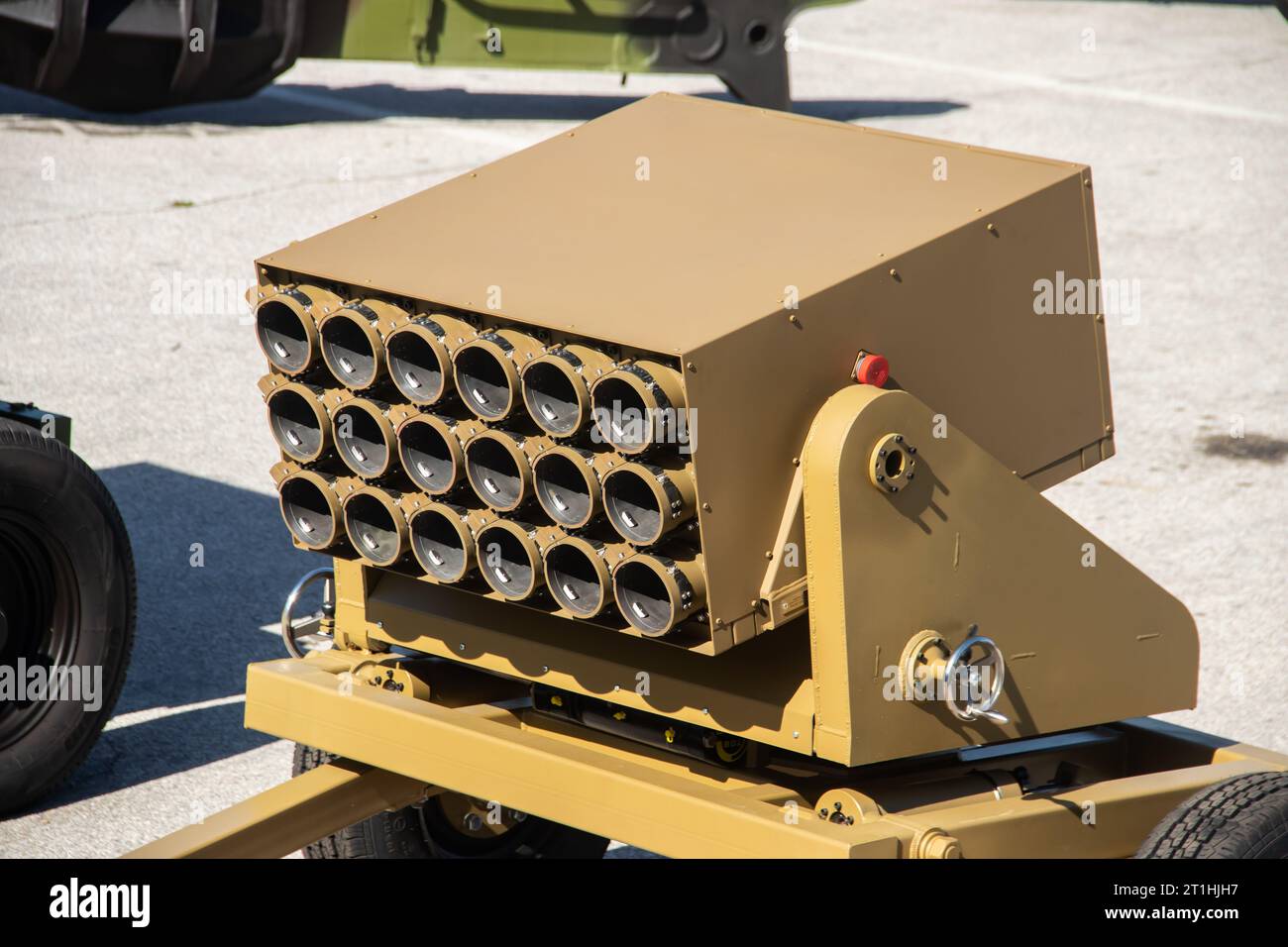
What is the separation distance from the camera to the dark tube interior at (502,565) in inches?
151

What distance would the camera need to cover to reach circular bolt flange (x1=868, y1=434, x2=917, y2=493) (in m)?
3.62

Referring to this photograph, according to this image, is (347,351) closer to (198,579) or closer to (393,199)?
(198,579)

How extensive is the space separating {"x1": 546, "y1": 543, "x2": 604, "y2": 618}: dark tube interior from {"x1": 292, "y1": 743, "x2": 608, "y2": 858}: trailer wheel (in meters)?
0.99

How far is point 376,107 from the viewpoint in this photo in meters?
16.2

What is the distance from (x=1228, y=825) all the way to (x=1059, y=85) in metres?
14.6

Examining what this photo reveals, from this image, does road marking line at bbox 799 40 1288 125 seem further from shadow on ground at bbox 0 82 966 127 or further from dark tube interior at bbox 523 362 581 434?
dark tube interior at bbox 523 362 581 434

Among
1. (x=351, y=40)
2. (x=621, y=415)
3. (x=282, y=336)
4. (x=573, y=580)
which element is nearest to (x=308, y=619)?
(x=282, y=336)

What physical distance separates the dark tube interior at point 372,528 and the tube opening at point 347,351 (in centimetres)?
28

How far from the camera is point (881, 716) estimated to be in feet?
12.3

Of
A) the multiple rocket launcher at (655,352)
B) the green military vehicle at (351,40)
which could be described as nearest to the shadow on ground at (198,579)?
the multiple rocket launcher at (655,352)

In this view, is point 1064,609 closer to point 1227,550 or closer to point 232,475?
point 1227,550

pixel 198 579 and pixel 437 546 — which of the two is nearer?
pixel 437 546

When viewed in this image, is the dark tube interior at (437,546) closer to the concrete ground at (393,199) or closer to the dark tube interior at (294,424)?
the dark tube interior at (294,424)
